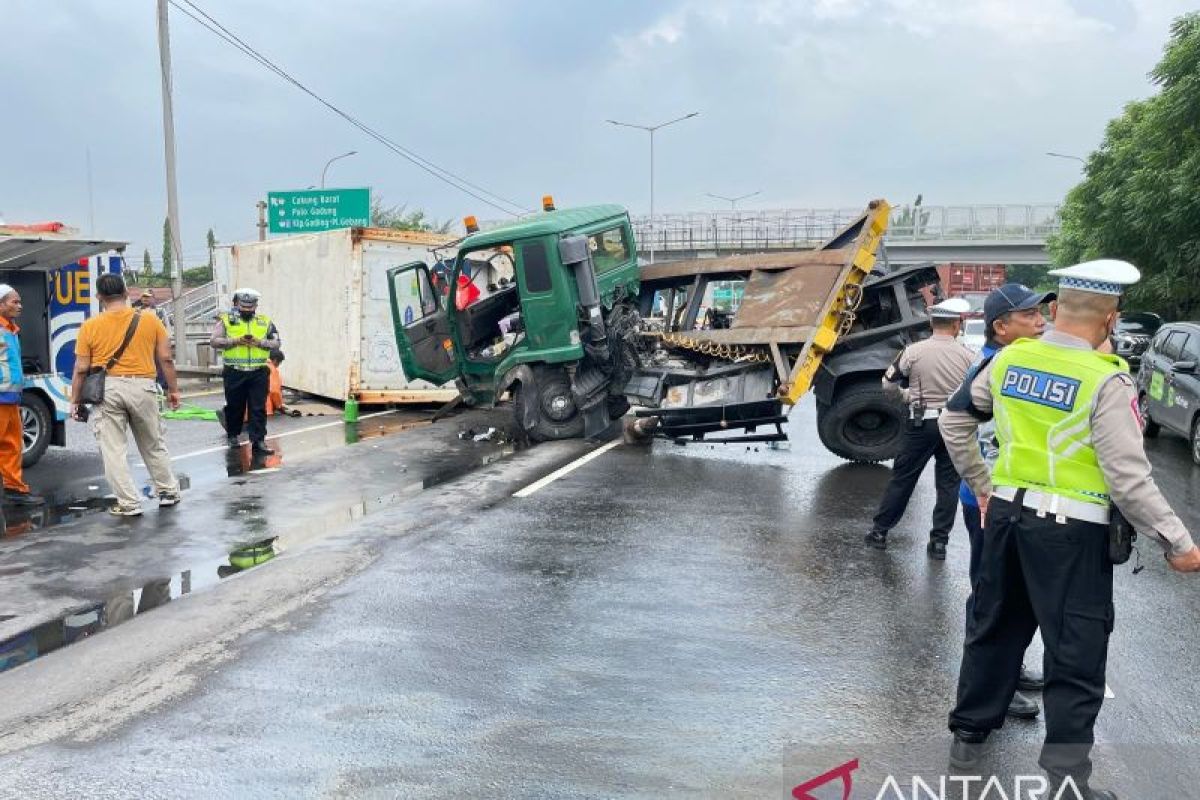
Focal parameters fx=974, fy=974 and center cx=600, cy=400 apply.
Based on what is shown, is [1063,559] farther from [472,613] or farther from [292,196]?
[292,196]

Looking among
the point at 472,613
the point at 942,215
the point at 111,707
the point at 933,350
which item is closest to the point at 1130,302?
the point at 942,215

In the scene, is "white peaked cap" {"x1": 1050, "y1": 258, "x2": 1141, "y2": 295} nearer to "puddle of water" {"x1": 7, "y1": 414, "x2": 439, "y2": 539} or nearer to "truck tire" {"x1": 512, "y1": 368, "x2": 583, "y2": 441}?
"puddle of water" {"x1": 7, "y1": 414, "x2": 439, "y2": 539}

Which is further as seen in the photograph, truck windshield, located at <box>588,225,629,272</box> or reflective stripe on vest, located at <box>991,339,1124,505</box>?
truck windshield, located at <box>588,225,629,272</box>

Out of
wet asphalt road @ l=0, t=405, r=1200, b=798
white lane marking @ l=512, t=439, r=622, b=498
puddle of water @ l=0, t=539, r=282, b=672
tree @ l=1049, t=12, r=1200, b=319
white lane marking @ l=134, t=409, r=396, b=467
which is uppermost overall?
tree @ l=1049, t=12, r=1200, b=319

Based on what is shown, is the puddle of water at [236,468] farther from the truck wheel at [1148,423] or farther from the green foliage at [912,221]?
the green foliage at [912,221]

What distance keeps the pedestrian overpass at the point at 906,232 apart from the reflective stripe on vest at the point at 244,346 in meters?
30.0

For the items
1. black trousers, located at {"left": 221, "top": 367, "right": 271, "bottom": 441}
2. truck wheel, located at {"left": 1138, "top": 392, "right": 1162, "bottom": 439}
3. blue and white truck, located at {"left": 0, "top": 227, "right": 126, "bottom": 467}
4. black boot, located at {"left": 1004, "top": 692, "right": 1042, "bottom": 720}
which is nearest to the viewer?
black boot, located at {"left": 1004, "top": 692, "right": 1042, "bottom": 720}

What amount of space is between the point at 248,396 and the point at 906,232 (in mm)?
39024

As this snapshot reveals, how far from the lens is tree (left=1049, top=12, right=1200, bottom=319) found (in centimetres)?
1820

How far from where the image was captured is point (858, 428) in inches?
403

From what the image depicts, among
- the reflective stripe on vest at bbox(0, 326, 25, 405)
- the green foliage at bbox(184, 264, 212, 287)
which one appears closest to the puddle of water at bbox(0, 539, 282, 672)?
the reflective stripe on vest at bbox(0, 326, 25, 405)

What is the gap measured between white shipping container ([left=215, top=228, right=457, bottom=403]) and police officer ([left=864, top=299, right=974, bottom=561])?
898cm

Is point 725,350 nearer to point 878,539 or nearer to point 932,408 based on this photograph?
point 878,539

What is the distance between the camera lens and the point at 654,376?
10773mm
